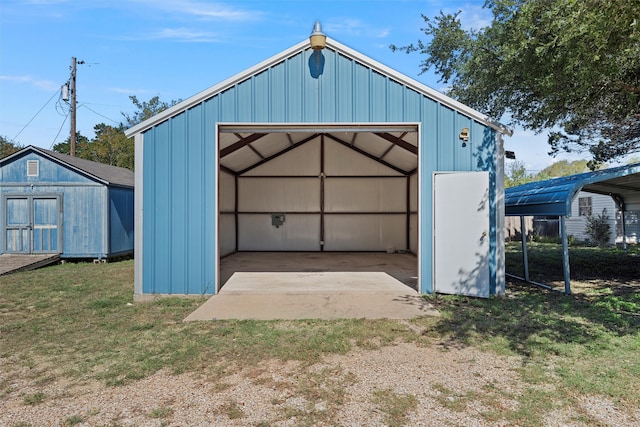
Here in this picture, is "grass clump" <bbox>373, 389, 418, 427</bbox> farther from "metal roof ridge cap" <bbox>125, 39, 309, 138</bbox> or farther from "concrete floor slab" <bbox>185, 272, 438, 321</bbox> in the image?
"metal roof ridge cap" <bbox>125, 39, 309, 138</bbox>

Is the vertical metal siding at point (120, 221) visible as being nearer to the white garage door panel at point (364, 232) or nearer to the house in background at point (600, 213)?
the white garage door panel at point (364, 232)

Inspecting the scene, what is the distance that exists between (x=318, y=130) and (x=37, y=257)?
344 inches

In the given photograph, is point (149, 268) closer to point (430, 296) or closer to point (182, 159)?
point (182, 159)

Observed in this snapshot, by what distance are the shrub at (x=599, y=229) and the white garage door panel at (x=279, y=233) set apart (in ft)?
37.9

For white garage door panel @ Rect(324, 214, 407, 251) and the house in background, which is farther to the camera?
the house in background

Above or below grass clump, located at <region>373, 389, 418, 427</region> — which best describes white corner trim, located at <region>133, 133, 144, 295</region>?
above

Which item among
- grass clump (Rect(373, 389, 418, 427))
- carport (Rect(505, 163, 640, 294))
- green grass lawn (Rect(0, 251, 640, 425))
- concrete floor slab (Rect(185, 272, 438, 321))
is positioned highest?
carport (Rect(505, 163, 640, 294))

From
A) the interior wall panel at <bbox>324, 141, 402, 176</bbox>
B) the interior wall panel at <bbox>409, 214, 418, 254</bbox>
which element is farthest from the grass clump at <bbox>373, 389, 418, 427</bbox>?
the interior wall panel at <bbox>324, 141, 402, 176</bbox>

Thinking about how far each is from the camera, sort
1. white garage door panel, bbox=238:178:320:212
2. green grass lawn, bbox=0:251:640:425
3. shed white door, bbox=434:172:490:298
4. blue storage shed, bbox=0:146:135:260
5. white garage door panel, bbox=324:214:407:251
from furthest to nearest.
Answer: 1. white garage door panel, bbox=238:178:320:212
2. white garage door panel, bbox=324:214:407:251
3. blue storage shed, bbox=0:146:135:260
4. shed white door, bbox=434:172:490:298
5. green grass lawn, bbox=0:251:640:425

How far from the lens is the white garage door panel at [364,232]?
46.7 ft

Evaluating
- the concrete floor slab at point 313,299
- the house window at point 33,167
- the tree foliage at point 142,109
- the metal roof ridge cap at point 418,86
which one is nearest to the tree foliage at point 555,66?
the metal roof ridge cap at point 418,86

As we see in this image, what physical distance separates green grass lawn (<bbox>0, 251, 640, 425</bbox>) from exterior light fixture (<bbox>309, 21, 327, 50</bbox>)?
424 centimetres

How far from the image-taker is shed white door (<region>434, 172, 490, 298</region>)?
634 centimetres

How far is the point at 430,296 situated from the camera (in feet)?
21.3
